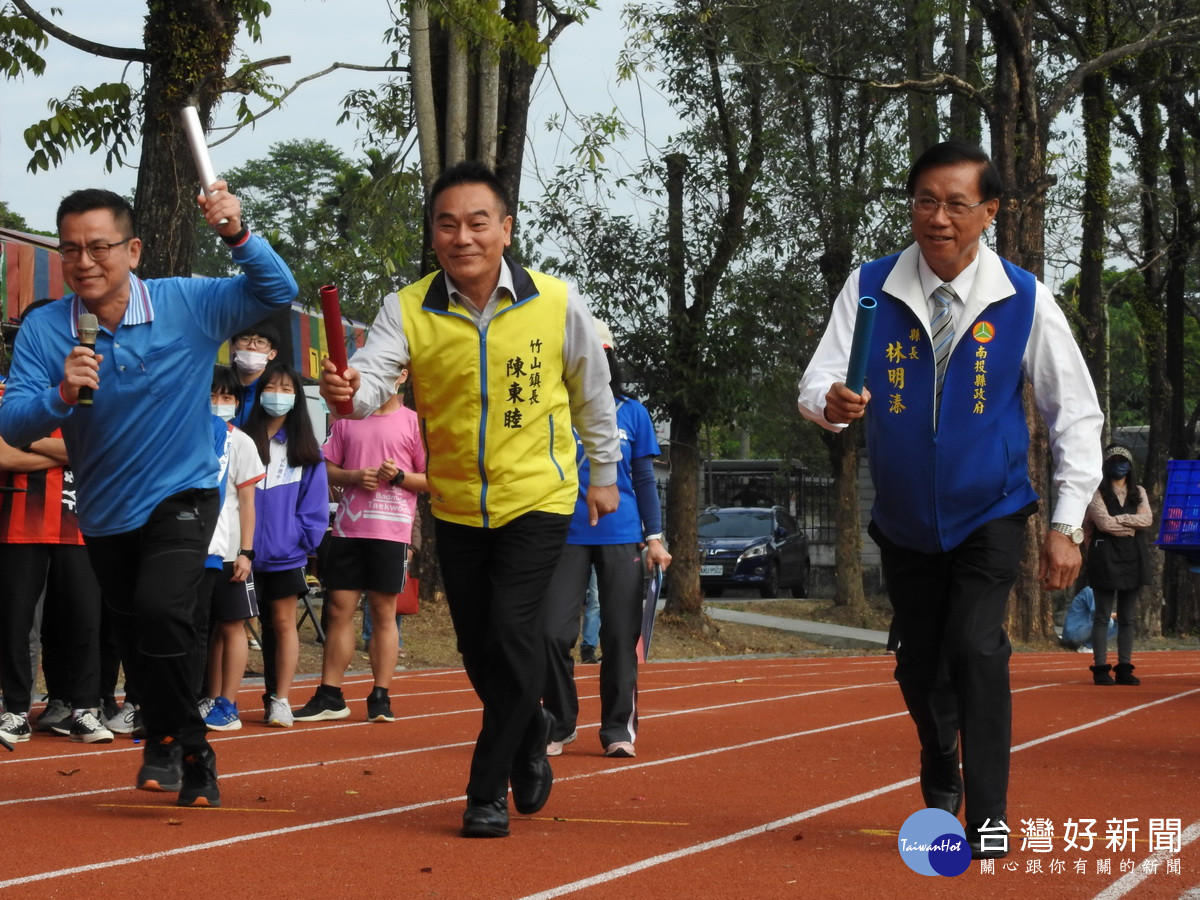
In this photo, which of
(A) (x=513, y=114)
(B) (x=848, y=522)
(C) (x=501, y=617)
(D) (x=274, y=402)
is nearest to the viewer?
(C) (x=501, y=617)

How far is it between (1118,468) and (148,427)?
988cm

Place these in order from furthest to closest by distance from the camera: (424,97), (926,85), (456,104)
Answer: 1. (926,85)
2. (456,104)
3. (424,97)

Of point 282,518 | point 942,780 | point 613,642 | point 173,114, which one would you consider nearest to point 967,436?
point 942,780

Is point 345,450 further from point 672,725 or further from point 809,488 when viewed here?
point 809,488

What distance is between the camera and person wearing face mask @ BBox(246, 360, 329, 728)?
9.41m

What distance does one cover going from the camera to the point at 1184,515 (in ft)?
31.8

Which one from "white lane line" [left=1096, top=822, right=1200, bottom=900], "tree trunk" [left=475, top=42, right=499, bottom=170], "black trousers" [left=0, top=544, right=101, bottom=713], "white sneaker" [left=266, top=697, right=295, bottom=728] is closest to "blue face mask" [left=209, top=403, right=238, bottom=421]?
"black trousers" [left=0, top=544, right=101, bottom=713]

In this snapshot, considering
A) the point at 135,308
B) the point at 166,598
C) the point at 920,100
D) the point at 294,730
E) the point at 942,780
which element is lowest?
the point at 294,730

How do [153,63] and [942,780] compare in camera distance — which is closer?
[942,780]

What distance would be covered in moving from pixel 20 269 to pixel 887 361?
12423 mm

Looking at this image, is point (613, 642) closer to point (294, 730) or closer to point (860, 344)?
point (294, 730)

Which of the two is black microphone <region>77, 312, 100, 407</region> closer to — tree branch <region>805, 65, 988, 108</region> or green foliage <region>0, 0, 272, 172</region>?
green foliage <region>0, 0, 272, 172</region>

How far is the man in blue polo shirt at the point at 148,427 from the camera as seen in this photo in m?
5.78

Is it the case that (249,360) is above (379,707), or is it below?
above
